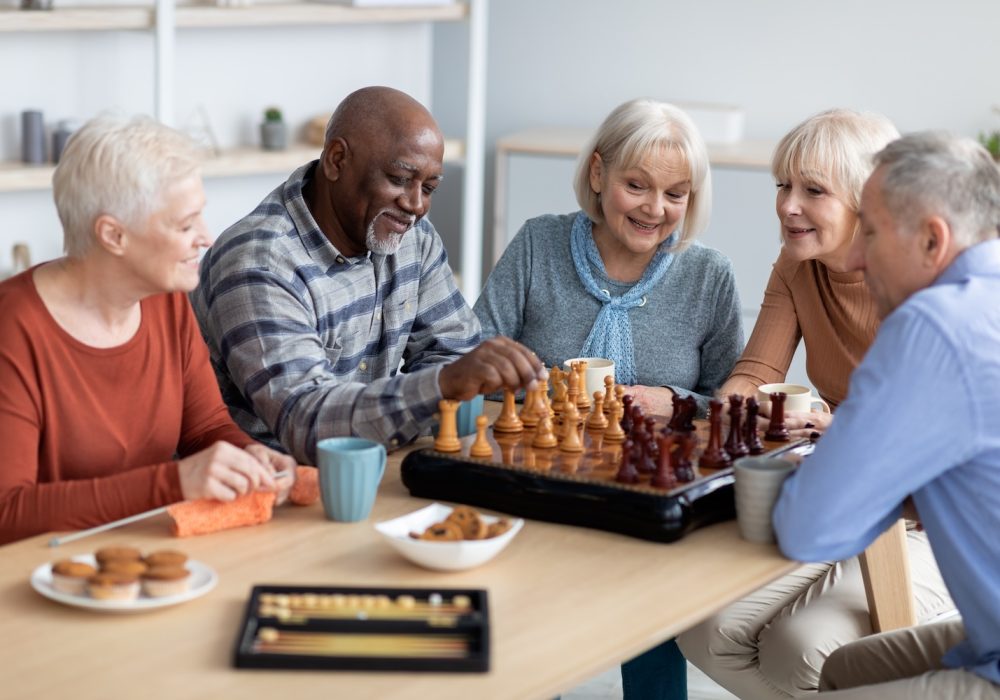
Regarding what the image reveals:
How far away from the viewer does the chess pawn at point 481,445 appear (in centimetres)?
194

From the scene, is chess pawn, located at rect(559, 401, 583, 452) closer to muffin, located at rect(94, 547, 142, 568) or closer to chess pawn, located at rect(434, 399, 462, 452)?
chess pawn, located at rect(434, 399, 462, 452)

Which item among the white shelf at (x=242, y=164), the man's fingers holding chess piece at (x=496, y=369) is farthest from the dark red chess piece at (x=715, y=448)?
the white shelf at (x=242, y=164)

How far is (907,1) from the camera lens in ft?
16.6

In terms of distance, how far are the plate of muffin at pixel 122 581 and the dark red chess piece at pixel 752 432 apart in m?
0.86

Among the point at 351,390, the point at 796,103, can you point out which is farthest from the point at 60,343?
the point at 796,103

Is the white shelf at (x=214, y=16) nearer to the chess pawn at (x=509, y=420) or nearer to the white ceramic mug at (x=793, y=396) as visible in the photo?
the chess pawn at (x=509, y=420)

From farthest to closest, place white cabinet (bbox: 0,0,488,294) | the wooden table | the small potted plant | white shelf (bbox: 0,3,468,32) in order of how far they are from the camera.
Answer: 1. the small potted plant
2. white cabinet (bbox: 0,0,488,294)
3. white shelf (bbox: 0,3,468,32)
4. the wooden table

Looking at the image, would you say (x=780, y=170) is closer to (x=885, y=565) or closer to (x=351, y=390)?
(x=885, y=565)

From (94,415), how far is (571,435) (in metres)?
0.70

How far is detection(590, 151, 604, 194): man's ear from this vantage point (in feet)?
9.05

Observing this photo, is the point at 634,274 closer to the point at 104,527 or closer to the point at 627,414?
the point at 627,414

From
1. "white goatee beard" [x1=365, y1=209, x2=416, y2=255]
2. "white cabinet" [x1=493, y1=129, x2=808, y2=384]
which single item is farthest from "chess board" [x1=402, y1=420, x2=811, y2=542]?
"white cabinet" [x1=493, y1=129, x2=808, y2=384]

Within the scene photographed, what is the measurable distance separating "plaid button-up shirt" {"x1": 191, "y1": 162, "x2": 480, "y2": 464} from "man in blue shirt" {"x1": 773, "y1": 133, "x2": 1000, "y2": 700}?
67 cm

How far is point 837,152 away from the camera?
2.52 metres
